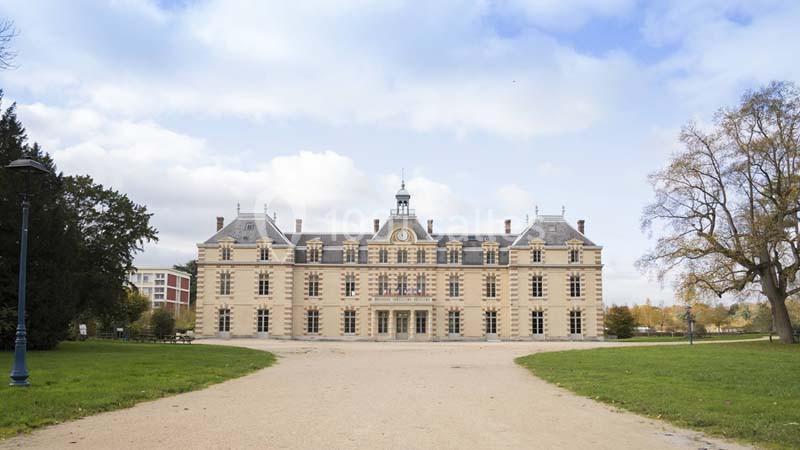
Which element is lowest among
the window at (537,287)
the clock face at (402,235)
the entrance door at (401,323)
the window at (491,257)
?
the entrance door at (401,323)

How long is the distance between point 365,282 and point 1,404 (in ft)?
155

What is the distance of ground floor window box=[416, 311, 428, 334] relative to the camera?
5812 cm

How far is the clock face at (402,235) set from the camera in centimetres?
5934

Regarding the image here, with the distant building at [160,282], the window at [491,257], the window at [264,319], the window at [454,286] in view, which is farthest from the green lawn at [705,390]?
the distant building at [160,282]

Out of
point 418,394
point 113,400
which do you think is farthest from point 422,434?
point 113,400

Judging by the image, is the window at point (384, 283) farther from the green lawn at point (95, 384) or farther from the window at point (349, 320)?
the green lawn at point (95, 384)

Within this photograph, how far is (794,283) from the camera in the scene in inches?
1506

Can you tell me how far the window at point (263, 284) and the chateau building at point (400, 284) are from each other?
0.27 ft

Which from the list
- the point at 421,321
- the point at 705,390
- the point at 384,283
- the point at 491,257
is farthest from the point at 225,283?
the point at 705,390

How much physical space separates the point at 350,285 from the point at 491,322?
12343 millimetres

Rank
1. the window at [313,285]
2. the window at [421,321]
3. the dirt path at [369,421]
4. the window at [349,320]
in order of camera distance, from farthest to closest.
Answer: the window at [313,285]
the window at [349,320]
the window at [421,321]
the dirt path at [369,421]

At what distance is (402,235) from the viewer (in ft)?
195

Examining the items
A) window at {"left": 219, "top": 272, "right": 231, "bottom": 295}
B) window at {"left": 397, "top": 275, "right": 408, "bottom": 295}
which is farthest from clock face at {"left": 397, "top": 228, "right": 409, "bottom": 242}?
window at {"left": 219, "top": 272, "right": 231, "bottom": 295}

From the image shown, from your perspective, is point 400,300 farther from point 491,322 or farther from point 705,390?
point 705,390
